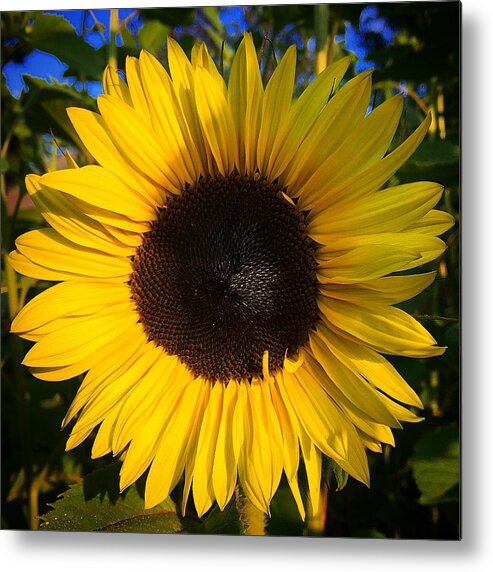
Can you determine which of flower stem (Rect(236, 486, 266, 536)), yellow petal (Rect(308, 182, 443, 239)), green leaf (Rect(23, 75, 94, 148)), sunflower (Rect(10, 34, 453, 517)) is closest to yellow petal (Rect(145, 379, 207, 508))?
sunflower (Rect(10, 34, 453, 517))

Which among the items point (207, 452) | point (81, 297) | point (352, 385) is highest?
point (81, 297)

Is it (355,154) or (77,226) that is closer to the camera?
(355,154)

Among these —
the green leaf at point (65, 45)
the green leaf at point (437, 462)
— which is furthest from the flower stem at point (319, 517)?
the green leaf at point (65, 45)

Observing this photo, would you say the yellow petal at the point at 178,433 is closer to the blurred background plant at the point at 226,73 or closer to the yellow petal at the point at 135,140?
the blurred background plant at the point at 226,73

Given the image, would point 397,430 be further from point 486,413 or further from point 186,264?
point 186,264

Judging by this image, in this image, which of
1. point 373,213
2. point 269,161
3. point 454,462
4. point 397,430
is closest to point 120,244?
point 269,161

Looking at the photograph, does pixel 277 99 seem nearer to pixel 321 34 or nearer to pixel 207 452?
pixel 321 34

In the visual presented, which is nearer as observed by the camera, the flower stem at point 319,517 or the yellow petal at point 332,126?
the yellow petal at point 332,126

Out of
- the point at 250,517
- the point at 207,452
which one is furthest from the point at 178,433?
the point at 250,517

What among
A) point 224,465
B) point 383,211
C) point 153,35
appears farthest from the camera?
point 153,35
